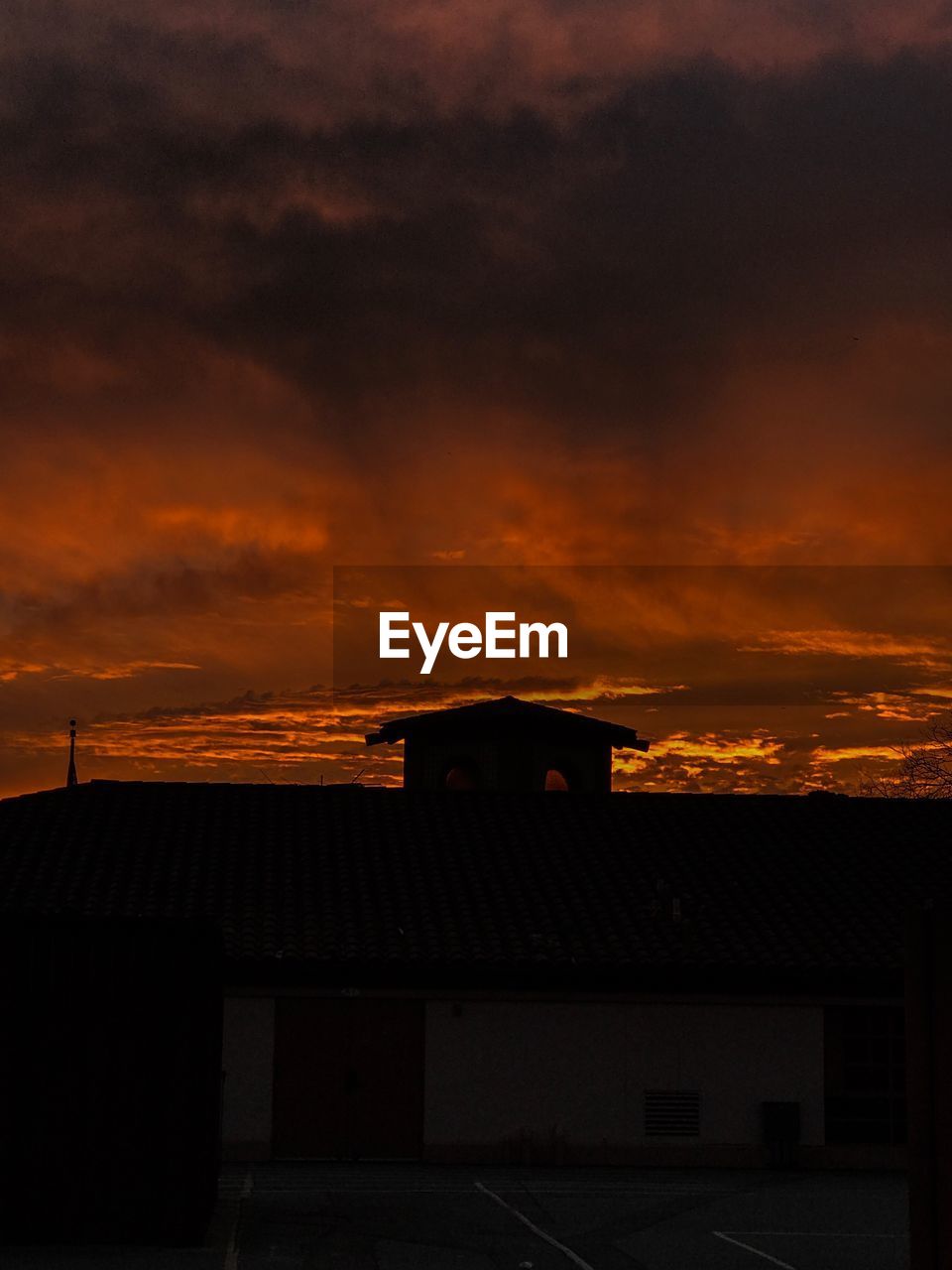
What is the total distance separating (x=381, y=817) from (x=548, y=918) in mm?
6106

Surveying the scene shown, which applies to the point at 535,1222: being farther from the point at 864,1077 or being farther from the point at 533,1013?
the point at 864,1077

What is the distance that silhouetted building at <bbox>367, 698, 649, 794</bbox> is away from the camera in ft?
149

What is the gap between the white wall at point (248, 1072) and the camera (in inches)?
1176

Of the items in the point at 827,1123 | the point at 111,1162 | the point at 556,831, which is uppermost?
the point at 556,831

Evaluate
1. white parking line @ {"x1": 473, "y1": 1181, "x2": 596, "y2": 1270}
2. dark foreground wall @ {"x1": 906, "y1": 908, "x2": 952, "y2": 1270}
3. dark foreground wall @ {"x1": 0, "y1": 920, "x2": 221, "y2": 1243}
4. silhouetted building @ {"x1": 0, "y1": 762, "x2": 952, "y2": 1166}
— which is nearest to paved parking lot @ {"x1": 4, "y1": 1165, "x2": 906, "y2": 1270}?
white parking line @ {"x1": 473, "y1": 1181, "x2": 596, "y2": 1270}

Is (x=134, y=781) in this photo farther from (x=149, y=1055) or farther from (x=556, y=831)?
(x=149, y=1055)

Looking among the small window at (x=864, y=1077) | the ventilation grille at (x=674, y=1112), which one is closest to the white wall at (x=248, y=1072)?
the ventilation grille at (x=674, y=1112)

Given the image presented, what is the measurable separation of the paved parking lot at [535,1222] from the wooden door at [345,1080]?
2.83ft

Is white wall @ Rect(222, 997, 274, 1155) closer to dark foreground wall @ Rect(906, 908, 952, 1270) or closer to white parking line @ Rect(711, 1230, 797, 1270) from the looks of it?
white parking line @ Rect(711, 1230, 797, 1270)

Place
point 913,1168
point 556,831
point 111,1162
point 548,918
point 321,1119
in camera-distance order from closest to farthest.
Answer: point 913,1168 → point 111,1162 → point 321,1119 → point 548,918 → point 556,831

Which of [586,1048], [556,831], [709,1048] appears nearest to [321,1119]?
[586,1048]

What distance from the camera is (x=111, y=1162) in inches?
696

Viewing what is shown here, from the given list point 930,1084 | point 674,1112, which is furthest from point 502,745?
point 930,1084

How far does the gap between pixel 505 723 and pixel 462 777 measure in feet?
5.69
